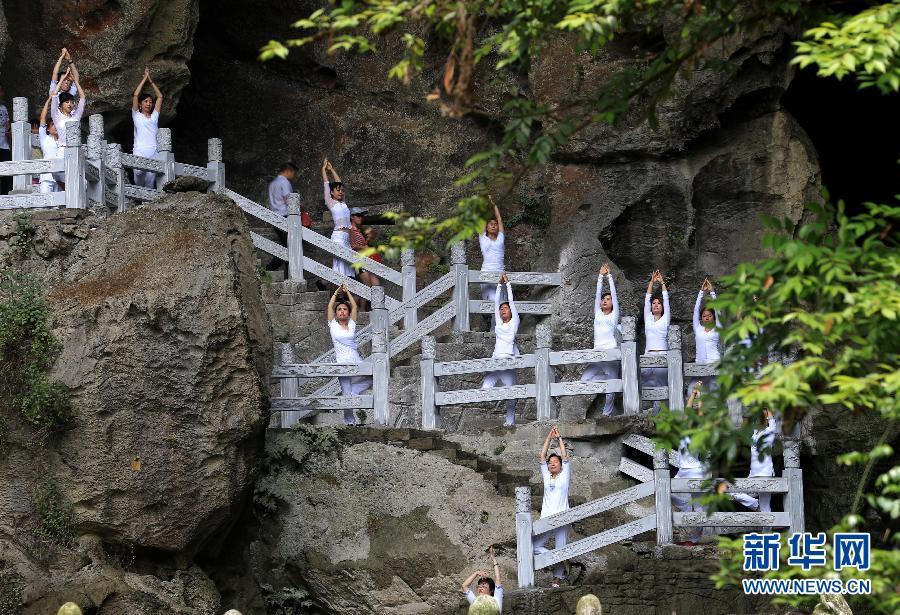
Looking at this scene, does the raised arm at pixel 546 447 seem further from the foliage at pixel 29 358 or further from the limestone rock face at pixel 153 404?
the foliage at pixel 29 358

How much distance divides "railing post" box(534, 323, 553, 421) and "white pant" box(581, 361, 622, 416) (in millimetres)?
599

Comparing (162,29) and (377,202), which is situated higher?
(162,29)

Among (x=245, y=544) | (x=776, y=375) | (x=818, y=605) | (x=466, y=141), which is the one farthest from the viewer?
(x=466, y=141)

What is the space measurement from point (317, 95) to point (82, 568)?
9.61 metres

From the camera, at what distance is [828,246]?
38.1 ft

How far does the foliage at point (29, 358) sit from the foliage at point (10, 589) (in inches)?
57.7

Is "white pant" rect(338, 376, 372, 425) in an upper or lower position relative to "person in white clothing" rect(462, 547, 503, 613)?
upper

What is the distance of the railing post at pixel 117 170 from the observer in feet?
63.2

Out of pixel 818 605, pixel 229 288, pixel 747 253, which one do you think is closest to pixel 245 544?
pixel 229 288

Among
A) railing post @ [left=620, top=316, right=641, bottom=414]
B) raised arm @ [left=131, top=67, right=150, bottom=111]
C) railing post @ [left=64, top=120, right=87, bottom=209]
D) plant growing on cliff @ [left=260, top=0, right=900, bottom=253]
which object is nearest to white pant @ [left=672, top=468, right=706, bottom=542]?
railing post @ [left=620, top=316, right=641, bottom=414]

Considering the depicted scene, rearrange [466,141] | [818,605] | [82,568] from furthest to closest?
[466,141] → [82,568] → [818,605]

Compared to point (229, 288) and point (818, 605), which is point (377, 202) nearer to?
point (229, 288)

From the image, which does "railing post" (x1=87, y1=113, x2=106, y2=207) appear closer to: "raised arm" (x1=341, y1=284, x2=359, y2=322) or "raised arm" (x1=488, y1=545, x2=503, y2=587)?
"raised arm" (x1=341, y1=284, x2=359, y2=322)

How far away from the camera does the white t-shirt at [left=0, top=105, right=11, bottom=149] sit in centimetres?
2021
